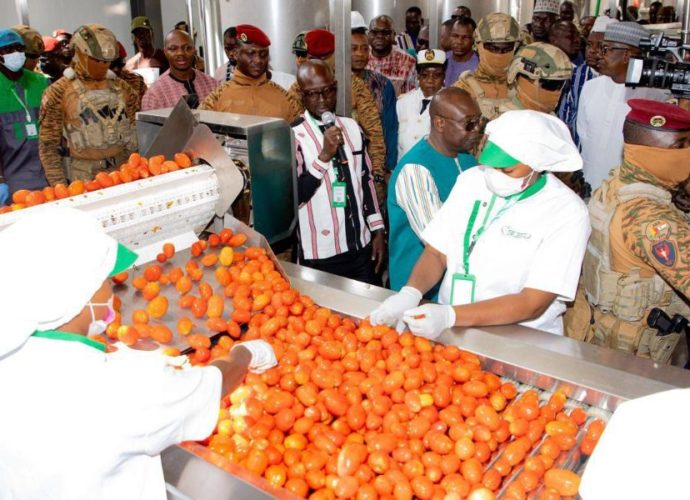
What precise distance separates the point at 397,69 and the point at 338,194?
360cm

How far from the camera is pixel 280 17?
6.26m

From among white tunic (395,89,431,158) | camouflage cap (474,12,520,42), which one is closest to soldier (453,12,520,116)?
camouflage cap (474,12,520,42)

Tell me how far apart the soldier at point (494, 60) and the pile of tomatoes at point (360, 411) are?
2.91 m

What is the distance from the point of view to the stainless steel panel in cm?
625

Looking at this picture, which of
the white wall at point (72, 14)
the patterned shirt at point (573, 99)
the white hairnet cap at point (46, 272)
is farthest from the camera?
the white wall at point (72, 14)

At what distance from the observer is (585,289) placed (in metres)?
3.00

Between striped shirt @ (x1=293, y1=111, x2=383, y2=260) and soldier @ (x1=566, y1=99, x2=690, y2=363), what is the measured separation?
1.51 m

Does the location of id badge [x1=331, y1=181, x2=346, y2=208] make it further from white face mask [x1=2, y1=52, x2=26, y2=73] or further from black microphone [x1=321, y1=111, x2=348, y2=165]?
white face mask [x1=2, y1=52, x2=26, y2=73]

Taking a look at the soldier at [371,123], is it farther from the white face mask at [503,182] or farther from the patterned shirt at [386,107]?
the white face mask at [503,182]

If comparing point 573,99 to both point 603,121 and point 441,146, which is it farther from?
point 441,146

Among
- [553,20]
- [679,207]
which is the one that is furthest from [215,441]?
[553,20]

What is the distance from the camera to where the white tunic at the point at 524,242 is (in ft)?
8.01

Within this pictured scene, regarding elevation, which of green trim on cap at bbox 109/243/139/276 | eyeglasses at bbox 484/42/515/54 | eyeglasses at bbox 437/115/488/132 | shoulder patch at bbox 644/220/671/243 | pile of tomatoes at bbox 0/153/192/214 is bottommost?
shoulder patch at bbox 644/220/671/243

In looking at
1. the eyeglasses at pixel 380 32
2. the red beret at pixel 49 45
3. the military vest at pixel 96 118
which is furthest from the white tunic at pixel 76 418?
the red beret at pixel 49 45
